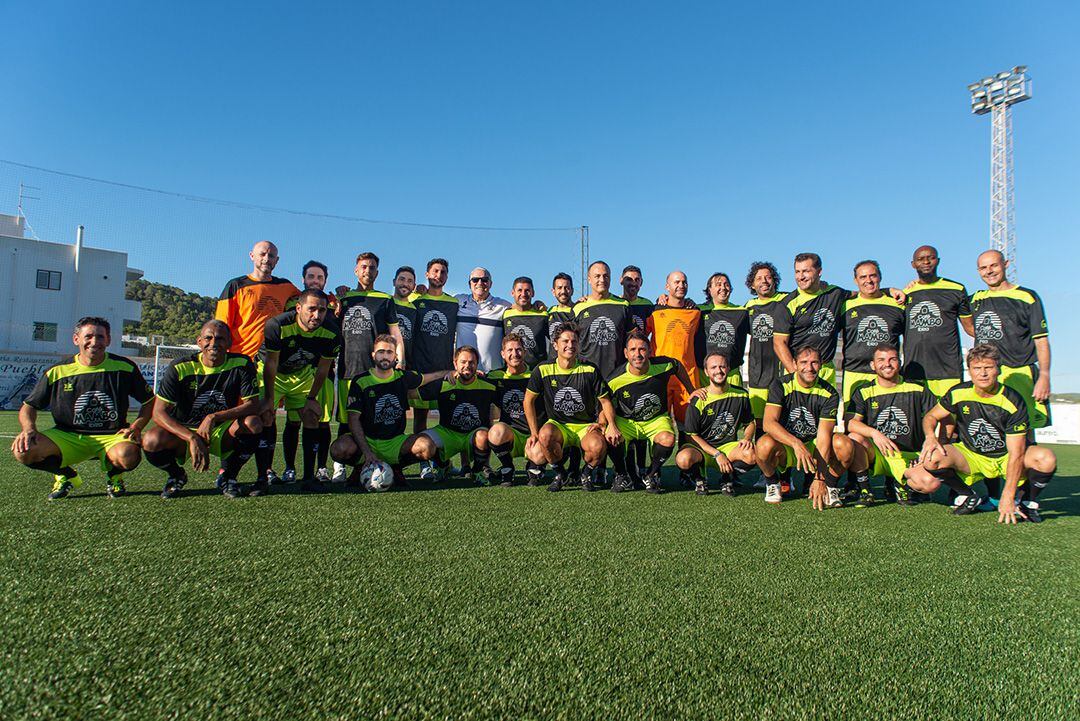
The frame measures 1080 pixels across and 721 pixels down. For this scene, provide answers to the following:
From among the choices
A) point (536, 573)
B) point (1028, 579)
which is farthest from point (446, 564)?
point (1028, 579)

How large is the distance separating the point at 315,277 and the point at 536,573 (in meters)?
4.13

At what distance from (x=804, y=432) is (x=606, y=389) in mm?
1574

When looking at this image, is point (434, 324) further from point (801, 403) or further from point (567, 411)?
point (801, 403)

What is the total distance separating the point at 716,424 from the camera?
504 centimetres

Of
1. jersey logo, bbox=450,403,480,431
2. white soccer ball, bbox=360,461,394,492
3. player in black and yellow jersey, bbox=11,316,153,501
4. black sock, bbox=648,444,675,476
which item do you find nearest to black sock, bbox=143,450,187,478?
player in black and yellow jersey, bbox=11,316,153,501

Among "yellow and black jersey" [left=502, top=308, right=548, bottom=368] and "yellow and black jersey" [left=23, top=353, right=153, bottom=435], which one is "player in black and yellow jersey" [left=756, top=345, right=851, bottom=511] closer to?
"yellow and black jersey" [left=502, top=308, right=548, bottom=368]

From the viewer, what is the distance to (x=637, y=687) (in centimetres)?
156

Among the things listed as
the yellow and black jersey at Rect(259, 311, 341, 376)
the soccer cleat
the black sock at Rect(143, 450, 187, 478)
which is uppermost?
the yellow and black jersey at Rect(259, 311, 341, 376)

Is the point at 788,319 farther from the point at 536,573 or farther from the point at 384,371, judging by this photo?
the point at 536,573

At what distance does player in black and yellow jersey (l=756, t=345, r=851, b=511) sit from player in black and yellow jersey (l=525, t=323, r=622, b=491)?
117cm

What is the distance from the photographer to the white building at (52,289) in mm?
28203

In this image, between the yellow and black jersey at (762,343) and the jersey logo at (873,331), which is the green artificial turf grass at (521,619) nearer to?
the jersey logo at (873,331)

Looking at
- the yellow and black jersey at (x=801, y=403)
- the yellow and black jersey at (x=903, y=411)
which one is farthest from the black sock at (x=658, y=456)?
the yellow and black jersey at (x=903, y=411)

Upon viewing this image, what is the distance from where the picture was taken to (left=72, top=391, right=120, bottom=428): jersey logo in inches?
168
